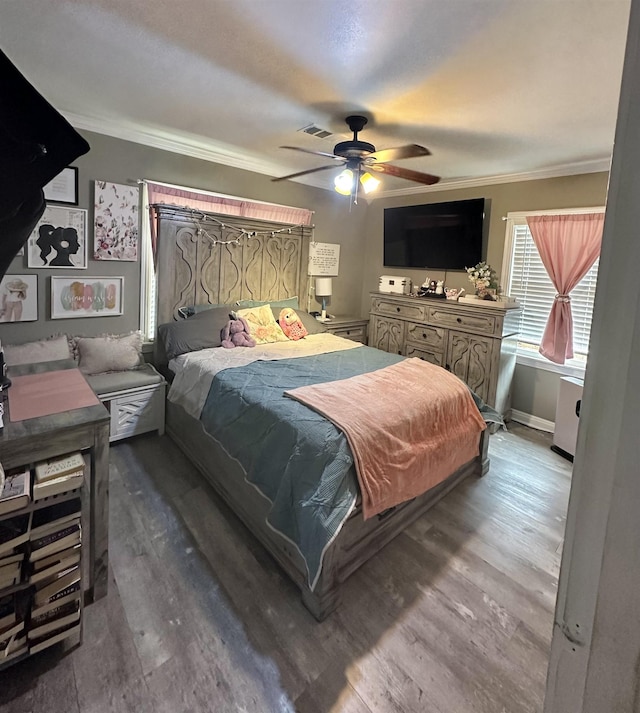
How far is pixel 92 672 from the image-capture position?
4.77 ft

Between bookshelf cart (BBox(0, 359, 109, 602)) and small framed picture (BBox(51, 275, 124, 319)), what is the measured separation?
5.06 ft

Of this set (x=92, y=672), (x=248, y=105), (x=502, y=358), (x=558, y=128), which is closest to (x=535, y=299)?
(x=502, y=358)

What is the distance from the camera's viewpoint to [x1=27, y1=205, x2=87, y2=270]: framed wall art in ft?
9.78

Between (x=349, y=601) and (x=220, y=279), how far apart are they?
3191 millimetres

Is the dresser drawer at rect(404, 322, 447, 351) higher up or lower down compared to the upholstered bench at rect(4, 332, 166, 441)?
higher up

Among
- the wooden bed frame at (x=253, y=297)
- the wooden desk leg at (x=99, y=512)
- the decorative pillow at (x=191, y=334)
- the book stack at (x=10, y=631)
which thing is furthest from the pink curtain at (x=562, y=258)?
the book stack at (x=10, y=631)

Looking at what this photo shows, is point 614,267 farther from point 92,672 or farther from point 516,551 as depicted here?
point 516,551

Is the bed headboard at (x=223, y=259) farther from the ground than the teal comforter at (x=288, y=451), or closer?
farther from the ground

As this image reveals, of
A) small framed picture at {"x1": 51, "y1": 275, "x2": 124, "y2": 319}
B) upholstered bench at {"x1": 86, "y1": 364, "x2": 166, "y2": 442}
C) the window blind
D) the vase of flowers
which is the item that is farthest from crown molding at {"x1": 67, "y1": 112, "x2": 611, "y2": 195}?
upholstered bench at {"x1": 86, "y1": 364, "x2": 166, "y2": 442}

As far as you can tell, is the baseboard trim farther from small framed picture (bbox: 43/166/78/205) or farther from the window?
small framed picture (bbox: 43/166/78/205)

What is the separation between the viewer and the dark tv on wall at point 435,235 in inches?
166

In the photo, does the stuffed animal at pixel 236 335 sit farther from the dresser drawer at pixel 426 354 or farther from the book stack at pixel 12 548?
the book stack at pixel 12 548

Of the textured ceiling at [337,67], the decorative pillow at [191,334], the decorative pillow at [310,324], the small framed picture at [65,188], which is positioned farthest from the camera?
the decorative pillow at [310,324]

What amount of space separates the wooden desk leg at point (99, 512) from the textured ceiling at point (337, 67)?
6.06 feet
